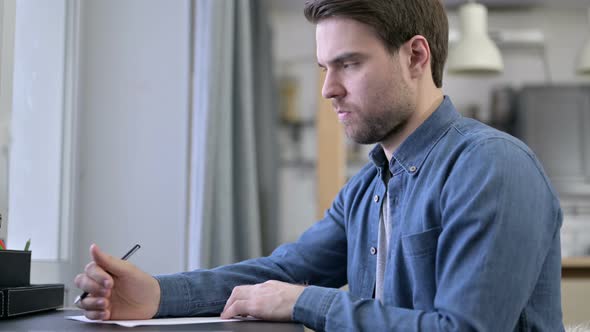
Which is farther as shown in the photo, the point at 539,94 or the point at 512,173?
the point at 539,94

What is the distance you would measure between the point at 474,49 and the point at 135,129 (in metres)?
1.61

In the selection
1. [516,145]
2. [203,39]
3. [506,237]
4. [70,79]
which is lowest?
[506,237]

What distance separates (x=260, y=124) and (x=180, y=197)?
0.58 meters

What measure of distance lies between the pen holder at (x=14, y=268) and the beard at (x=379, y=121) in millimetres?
558

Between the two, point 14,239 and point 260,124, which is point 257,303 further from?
point 260,124

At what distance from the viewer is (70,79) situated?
2.29 m

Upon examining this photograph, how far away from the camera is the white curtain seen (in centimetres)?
244

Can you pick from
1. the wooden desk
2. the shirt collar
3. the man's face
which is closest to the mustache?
the man's face

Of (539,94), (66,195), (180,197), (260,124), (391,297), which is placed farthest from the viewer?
(539,94)

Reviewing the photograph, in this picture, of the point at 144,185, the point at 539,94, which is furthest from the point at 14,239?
the point at 539,94

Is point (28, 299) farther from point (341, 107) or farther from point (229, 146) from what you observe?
point (229, 146)

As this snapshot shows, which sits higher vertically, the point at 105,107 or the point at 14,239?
the point at 105,107

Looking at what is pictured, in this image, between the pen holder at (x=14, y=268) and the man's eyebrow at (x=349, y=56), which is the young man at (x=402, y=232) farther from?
the pen holder at (x=14, y=268)

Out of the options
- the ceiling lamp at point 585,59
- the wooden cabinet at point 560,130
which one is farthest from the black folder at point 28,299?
the wooden cabinet at point 560,130
